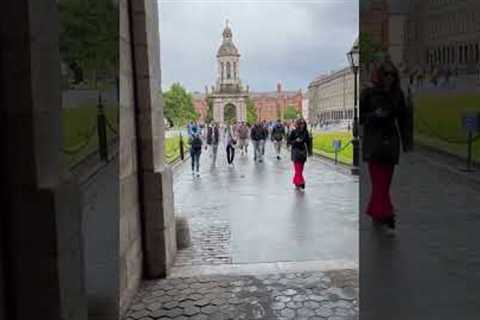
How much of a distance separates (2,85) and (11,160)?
0.36m

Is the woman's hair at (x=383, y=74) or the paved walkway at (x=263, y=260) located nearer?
the woman's hair at (x=383, y=74)

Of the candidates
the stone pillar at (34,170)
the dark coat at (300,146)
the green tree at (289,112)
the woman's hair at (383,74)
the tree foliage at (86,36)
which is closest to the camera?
the stone pillar at (34,170)

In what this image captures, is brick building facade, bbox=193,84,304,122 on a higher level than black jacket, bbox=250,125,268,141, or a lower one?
higher

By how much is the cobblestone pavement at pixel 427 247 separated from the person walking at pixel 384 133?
0.20ft

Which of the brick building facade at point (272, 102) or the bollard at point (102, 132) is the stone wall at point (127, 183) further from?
the brick building facade at point (272, 102)

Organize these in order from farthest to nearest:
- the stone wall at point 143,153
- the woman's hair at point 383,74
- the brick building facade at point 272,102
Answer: the brick building facade at point 272,102 → the stone wall at point 143,153 → the woman's hair at point 383,74

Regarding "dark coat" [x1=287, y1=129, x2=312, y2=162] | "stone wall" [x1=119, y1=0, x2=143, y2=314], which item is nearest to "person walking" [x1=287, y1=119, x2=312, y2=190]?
"dark coat" [x1=287, y1=129, x2=312, y2=162]

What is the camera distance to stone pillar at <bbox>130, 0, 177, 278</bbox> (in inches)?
236

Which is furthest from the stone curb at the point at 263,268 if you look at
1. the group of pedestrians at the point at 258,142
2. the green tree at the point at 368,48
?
the group of pedestrians at the point at 258,142

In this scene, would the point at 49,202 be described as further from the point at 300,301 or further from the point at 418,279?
the point at 300,301

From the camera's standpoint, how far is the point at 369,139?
138 inches

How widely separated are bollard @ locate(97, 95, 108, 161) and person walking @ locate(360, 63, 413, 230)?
177 cm

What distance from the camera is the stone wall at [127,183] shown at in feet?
16.9

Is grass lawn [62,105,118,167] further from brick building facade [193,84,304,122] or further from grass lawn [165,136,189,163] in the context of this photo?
brick building facade [193,84,304,122]
